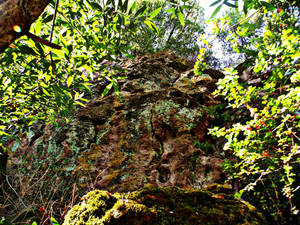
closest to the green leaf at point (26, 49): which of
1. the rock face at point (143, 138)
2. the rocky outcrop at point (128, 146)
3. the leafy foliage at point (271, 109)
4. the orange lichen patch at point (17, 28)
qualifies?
the orange lichen patch at point (17, 28)

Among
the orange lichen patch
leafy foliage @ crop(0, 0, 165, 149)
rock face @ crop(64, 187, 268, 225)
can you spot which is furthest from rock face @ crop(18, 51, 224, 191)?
the orange lichen patch

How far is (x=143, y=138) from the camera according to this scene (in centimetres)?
382

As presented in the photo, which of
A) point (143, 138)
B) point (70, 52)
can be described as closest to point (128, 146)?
point (143, 138)

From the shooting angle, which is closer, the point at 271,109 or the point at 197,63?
the point at 271,109

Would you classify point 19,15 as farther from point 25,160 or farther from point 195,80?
point 195,80

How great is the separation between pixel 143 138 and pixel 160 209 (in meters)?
2.34

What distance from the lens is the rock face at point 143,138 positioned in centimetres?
318

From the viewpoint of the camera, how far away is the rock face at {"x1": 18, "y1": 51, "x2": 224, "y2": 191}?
10.4ft

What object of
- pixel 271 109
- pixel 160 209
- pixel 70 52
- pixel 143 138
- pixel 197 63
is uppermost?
pixel 197 63

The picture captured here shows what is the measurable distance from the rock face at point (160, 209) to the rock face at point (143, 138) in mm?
1165

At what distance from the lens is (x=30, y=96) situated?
2092mm

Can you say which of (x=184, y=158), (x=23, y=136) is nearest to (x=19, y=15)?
(x=184, y=158)

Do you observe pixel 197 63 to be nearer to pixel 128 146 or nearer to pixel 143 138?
pixel 143 138

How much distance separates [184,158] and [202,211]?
1765 millimetres
